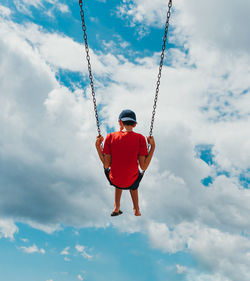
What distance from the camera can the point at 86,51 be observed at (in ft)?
26.7

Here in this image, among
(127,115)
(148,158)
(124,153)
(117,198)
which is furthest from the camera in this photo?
(117,198)

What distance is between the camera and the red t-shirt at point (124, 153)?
327 inches

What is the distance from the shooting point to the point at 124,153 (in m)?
8.30

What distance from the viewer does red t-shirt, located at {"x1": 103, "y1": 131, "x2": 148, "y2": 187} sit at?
830 cm

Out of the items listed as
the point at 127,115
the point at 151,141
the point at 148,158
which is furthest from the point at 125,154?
the point at 127,115

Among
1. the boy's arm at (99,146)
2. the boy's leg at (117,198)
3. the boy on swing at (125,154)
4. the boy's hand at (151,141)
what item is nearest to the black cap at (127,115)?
the boy on swing at (125,154)

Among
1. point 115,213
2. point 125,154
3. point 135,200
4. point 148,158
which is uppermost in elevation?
point 148,158

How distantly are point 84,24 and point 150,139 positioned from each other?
11.5 ft

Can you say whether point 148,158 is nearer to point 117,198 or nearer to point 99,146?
point 99,146

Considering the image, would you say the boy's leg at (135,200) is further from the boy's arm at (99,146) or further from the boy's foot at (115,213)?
the boy's arm at (99,146)

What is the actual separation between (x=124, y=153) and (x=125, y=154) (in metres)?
0.04

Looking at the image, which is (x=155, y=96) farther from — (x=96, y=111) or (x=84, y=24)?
(x=84, y=24)

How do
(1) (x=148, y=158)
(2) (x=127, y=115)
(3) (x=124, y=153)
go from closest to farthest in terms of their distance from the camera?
(3) (x=124, y=153)
(2) (x=127, y=115)
(1) (x=148, y=158)

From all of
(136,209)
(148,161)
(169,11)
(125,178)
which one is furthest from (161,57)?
(136,209)
